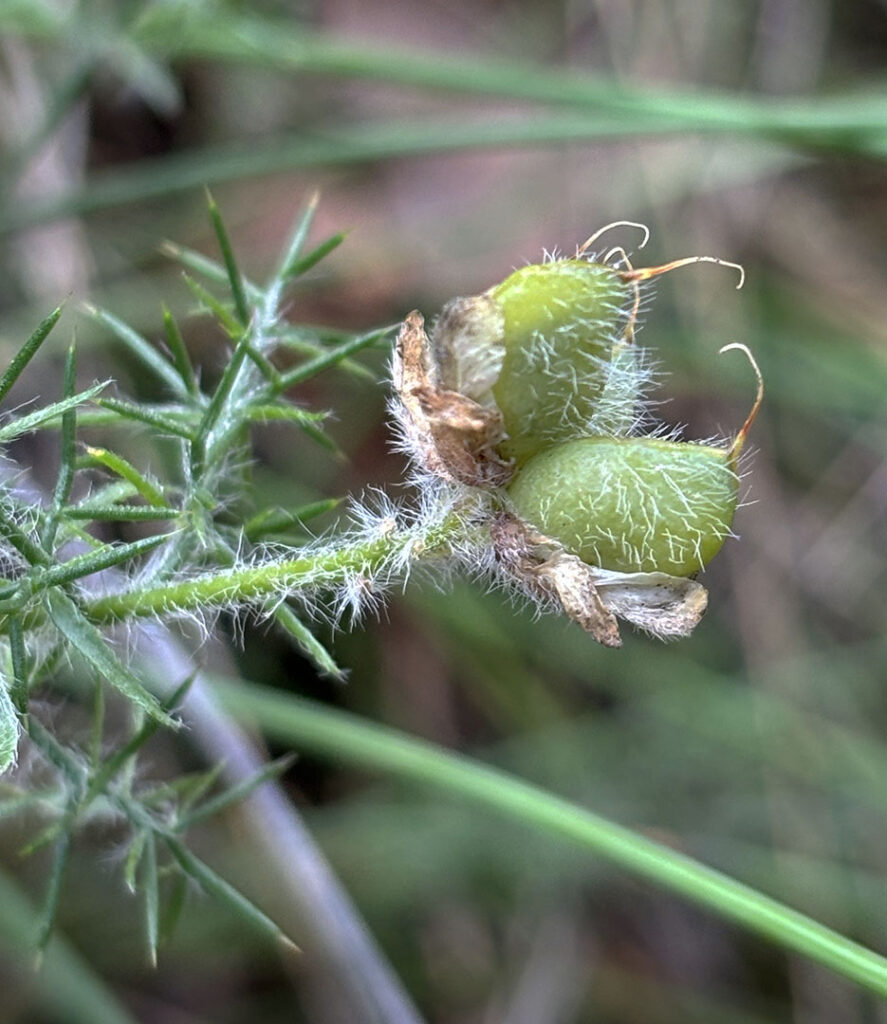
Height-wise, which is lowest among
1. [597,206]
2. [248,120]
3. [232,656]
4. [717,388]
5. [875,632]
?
[875,632]

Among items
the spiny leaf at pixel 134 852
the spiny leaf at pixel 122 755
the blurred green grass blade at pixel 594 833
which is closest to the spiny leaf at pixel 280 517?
the spiny leaf at pixel 122 755

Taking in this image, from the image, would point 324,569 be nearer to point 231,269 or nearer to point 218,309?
point 218,309

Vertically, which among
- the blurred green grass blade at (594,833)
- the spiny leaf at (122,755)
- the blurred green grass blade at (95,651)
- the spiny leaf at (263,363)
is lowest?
the blurred green grass blade at (594,833)

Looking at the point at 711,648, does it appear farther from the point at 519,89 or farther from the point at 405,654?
the point at 519,89

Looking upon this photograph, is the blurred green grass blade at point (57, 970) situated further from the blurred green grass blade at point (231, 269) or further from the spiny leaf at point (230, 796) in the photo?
the blurred green grass blade at point (231, 269)

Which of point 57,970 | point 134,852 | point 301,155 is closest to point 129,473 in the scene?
point 134,852

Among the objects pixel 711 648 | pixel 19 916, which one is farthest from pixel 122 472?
pixel 711 648

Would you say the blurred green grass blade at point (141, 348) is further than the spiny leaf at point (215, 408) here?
Yes
